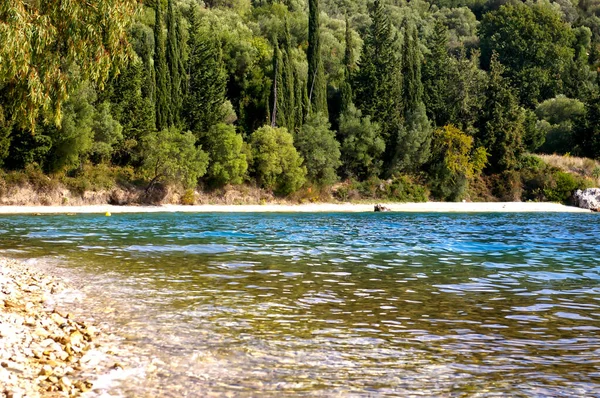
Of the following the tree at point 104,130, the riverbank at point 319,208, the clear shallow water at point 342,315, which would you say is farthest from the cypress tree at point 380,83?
the clear shallow water at point 342,315

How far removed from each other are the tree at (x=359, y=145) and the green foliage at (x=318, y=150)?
391 centimetres

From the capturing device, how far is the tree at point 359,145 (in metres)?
75.7

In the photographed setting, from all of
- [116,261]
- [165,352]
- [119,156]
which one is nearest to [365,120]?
[119,156]

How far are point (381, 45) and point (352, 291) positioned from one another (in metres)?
70.5

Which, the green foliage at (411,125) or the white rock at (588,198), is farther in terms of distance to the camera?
the green foliage at (411,125)

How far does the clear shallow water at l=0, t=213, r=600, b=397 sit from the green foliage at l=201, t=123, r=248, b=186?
36.1 metres

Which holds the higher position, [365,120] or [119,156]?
[365,120]

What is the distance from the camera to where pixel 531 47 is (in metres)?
114

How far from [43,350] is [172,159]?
171 ft

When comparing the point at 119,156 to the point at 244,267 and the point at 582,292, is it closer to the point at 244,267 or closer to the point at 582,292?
the point at 244,267

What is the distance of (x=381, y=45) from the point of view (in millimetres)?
82312

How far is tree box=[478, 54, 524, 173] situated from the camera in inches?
3258

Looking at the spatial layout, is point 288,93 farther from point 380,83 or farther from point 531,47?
point 531,47

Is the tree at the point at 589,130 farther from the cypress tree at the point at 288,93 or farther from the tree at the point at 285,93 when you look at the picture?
the tree at the point at 285,93
